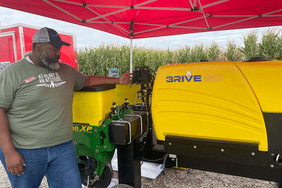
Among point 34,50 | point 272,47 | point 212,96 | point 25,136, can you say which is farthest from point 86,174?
point 272,47

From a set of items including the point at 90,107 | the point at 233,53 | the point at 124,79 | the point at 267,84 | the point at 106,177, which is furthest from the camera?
the point at 233,53

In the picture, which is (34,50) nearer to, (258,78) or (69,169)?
(69,169)

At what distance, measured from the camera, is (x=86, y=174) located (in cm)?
207

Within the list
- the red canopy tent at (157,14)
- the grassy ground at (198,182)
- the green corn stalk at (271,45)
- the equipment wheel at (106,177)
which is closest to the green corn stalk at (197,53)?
the green corn stalk at (271,45)

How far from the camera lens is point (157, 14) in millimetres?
4180

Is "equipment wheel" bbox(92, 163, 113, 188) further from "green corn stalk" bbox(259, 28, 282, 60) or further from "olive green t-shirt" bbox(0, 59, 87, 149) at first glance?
"green corn stalk" bbox(259, 28, 282, 60)

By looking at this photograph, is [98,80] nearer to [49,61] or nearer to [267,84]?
[49,61]

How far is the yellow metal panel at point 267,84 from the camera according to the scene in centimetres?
128

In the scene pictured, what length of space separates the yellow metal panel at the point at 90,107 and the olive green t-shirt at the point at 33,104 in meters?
0.31

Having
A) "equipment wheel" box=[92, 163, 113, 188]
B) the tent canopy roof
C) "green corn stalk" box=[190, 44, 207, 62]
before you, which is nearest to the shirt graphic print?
"equipment wheel" box=[92, 163, 113, 188]

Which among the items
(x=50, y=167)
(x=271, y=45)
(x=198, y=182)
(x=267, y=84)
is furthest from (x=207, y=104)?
(x=271, y=45)

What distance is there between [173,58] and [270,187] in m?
7.40

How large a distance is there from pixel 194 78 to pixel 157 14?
312 centimetres

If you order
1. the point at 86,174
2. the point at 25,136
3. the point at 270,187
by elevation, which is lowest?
the point at 270,187
